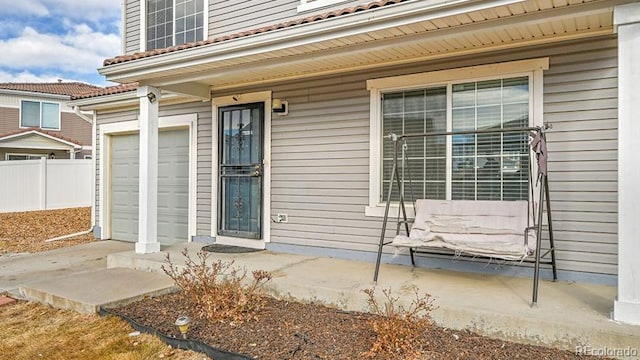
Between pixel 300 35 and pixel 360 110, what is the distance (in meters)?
1.32

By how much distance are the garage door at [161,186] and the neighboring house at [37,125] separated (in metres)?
11.1

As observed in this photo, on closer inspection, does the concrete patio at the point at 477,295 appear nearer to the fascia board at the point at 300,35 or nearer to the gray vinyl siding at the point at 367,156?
the gray vinyl siding at the point at 367,156

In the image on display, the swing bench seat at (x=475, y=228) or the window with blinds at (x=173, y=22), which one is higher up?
the window with blinds at (x=173, y=22)

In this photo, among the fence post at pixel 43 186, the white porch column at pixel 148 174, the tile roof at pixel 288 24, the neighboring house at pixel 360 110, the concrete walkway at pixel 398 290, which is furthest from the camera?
the fence post at pixel 43 186

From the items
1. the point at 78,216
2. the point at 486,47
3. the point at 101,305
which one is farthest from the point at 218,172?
the point at 78,216

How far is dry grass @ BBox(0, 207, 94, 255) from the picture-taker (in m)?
7.74

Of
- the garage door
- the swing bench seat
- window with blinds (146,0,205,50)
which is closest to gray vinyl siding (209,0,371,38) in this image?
window with blinds (146,0,205,50)

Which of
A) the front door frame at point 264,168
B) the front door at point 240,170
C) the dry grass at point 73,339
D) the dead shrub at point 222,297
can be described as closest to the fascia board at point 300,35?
the front door frame at point 264,168

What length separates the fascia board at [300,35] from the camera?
3568mm

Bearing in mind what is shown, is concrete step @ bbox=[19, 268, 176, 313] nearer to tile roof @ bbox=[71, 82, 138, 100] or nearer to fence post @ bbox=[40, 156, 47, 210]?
tile roof @ bbox=[71, 82, 138, 100]

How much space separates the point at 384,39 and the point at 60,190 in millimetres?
12584

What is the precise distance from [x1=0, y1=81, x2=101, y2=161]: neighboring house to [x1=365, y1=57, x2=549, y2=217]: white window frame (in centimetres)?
1598

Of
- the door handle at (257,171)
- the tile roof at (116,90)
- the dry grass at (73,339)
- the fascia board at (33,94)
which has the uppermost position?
the fascia board at (33,94)

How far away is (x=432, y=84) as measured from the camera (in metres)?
4.76
